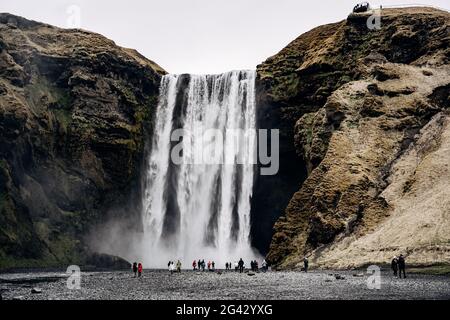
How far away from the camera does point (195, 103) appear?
85625mm

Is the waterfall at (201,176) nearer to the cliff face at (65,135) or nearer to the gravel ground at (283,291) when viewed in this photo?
the cliff face at (65,135)

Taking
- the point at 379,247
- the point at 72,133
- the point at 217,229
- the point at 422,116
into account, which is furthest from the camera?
the point at 72,133

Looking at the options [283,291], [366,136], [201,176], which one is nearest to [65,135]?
[201,176]

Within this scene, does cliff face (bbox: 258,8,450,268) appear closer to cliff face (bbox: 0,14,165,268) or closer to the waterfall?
the waterfall

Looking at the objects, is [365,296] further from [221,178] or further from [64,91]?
[64,91]

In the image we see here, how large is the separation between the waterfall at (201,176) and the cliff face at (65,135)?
3.11 m

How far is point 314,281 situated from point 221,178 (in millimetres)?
41929

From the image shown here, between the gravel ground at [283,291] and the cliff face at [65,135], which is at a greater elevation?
the cliff face at [65,135]

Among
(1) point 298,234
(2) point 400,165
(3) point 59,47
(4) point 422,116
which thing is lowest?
(1) point 298,234

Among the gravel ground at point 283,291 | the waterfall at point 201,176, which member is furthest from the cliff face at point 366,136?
the gravel ground at point 283,291

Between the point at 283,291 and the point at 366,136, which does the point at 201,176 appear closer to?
the point at 366,136

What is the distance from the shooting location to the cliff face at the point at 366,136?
5062cm

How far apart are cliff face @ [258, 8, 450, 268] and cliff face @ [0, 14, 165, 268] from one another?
21.0 meters
